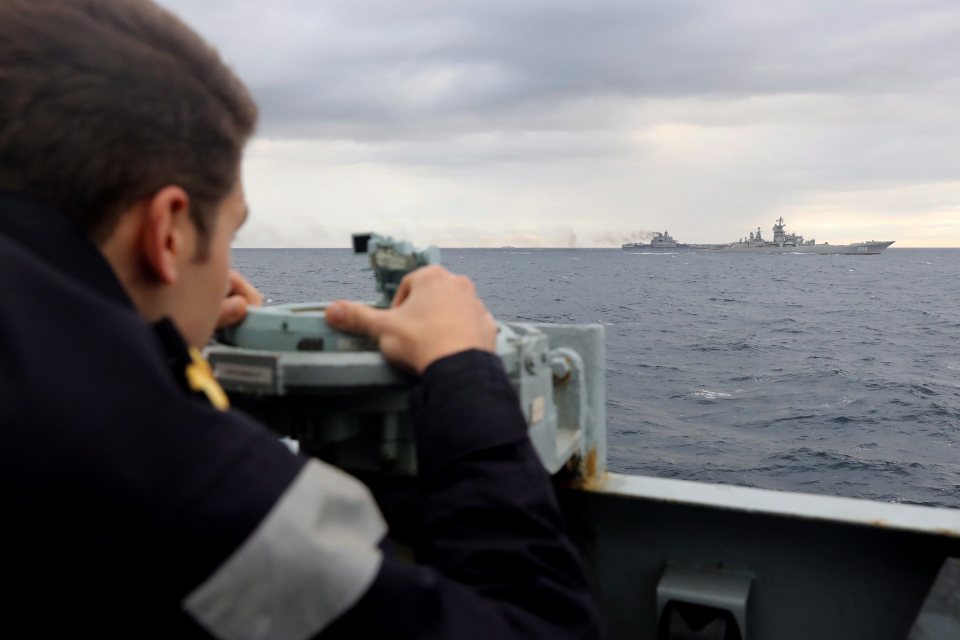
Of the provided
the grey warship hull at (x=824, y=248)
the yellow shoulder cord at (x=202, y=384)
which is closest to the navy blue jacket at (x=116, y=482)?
the yellow shoulder cord at (x=202, y=384)

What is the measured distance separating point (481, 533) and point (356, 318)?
0.60 meters

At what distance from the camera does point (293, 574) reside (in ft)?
2.62

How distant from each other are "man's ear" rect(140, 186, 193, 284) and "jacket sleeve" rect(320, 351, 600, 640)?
413 mm

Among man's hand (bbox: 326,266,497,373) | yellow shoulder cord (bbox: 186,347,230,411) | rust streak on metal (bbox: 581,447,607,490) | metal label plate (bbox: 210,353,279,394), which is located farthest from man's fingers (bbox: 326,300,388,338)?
rust streak on metal (bbox: 581,447,607,490)

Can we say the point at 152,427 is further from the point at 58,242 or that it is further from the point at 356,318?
the point at 356,318

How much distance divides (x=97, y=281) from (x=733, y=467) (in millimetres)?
13050

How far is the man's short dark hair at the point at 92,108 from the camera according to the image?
86cm

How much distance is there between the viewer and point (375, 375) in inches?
62.0

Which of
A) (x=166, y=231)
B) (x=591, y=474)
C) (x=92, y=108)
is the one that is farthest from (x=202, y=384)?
(x=591, y=474)

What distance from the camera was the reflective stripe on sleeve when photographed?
79cm

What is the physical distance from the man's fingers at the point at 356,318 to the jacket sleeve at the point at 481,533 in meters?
0.26

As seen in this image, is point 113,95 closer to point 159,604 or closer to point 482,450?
point 159,604

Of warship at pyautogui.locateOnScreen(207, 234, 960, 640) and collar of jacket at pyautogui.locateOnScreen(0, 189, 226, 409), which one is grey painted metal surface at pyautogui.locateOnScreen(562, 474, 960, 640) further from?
collar of jacket at pyautogui.locateOnScreen(0, 189, 226, 409)

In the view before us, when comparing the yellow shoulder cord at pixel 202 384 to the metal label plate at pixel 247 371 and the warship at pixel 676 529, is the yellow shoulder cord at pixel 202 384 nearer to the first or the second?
the metal label plate at pixel 247 371
